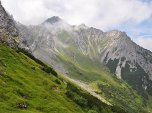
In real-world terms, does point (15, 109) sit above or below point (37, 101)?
below

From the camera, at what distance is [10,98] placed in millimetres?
95875

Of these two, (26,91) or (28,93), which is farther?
(26,91)

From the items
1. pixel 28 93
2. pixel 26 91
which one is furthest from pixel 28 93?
pixel 26 91

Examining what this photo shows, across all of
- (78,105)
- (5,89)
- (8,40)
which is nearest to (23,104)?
(5,89)

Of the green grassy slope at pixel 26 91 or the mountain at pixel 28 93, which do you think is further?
the green grassy slope at pixel 26 91

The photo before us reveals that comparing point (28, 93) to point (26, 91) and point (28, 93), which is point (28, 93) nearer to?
point (28, 93)

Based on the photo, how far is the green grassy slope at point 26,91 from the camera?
95375mm

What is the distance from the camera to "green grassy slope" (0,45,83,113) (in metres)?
95.4

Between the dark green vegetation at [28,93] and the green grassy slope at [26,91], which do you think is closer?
the dark green vegetation at [28,93]

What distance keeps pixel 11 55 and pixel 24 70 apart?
15.7 metres

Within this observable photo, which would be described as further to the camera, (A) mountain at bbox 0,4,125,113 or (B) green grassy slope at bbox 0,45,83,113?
(B) green grassy slope at bbox 0,45,83,113

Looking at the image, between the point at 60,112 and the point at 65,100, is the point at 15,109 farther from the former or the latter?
the point at 65,100

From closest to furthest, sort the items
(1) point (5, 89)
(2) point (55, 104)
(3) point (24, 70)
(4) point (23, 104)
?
1. (4) point (23, 104)
2. (1) point (5, 89)
3. (2) point (55, 104)
4. (3) point (24, 70)

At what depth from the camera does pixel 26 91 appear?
113m
